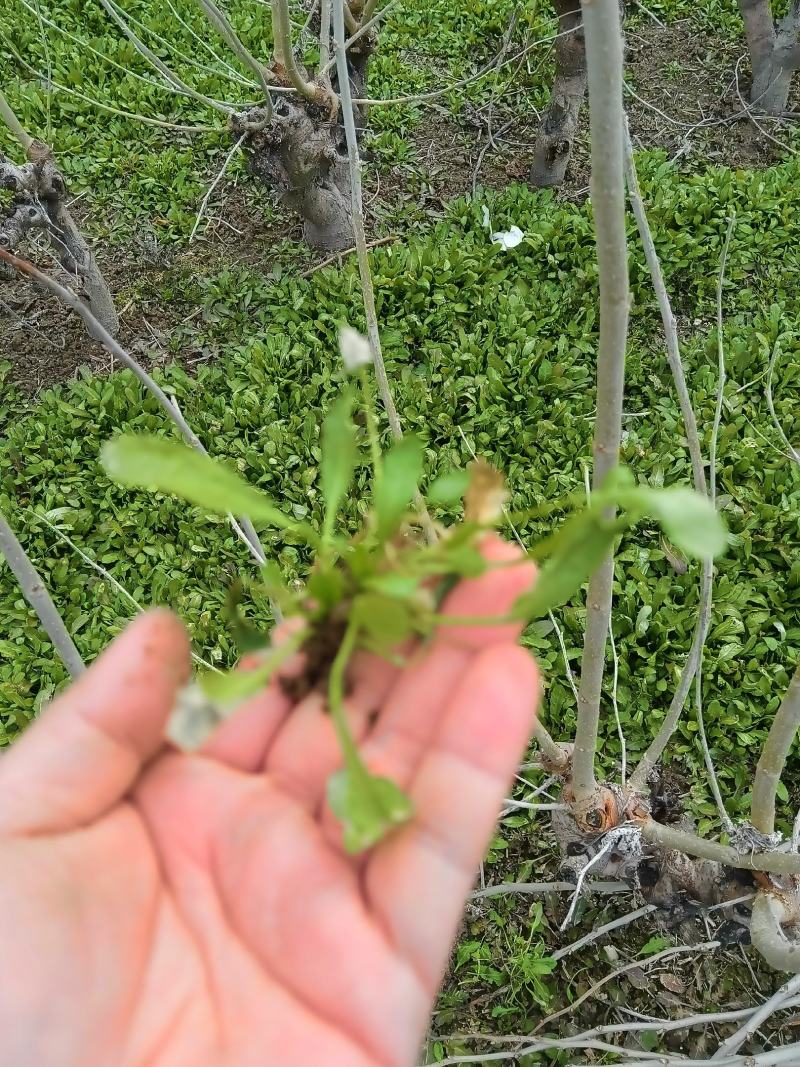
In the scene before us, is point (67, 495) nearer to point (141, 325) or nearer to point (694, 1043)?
point (141, 325)

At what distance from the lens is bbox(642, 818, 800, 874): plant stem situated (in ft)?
3.70

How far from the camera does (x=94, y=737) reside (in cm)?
76

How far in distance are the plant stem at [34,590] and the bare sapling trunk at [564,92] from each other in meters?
2.29

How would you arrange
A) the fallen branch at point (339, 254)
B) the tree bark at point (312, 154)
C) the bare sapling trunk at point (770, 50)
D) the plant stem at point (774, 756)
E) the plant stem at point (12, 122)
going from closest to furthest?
the plant stem at point (774, 756)
the plant stem at point (12, 122)
the tree bark at point (312, 154)
the fallen branch at point (339, 254)
the bare sapling trunk at point (770, 50)

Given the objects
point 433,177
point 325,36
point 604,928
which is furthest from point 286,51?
point 604,928

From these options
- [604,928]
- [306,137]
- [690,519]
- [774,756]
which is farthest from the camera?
[306,137]

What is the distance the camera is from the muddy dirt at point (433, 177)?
2500 millimetres

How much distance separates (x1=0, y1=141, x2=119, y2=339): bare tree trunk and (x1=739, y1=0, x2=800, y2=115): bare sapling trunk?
2493mm

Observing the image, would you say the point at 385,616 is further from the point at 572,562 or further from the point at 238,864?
the point at 238,864

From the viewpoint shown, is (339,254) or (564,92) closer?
(564,92)

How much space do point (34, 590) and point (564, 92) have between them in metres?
2.40

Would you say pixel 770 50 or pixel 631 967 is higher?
pixel 770 50

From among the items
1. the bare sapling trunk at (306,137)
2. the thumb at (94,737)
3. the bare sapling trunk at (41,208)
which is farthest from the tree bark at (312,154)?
the thumb at (94,737)

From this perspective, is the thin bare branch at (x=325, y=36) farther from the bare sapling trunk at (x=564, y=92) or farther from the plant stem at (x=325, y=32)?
the bare sapling trunk at (x=564, y=92)
